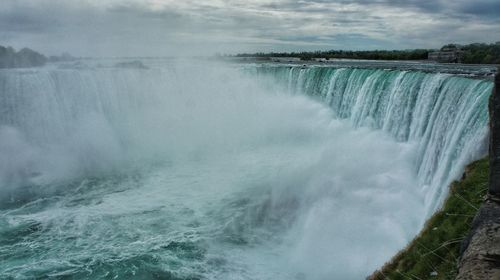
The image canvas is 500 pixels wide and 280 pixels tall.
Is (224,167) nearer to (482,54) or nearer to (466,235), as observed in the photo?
(482,54)

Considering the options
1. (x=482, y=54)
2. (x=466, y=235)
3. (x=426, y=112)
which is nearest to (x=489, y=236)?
(x=466, y=235)

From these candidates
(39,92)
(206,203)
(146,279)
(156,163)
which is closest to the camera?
(146,279)

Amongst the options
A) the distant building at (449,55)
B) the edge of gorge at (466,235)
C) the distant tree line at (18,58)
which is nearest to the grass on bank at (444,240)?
the edge of gorge at (466,235)

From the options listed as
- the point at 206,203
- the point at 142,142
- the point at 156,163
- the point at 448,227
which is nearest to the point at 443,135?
the point at 448,227

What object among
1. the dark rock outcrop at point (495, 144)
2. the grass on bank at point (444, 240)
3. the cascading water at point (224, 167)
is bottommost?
the cascading water at point (224, 167)

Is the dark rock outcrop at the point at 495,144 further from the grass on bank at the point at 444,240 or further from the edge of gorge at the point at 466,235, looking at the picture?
the grass on bank at the point at 444,240

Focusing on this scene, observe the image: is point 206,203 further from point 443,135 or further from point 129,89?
point 129,89
